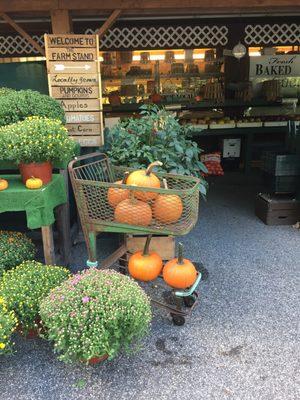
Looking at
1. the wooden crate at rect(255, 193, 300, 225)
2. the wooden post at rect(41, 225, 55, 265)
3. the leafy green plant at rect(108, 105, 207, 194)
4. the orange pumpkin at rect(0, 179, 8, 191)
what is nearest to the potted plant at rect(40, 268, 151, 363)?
the wooden post at rect(41, 225, 55, 265)

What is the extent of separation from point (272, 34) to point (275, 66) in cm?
81

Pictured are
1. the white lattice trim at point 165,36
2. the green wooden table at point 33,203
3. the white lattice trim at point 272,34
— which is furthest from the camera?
the white lattice trim at point 272,34

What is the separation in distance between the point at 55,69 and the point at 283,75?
6902mm

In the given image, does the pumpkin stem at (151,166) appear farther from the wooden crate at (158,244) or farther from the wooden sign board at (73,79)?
the wooden sign board at (73,79)

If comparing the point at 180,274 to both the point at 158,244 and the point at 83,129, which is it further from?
the point at 83,129

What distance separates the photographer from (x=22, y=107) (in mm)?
3672

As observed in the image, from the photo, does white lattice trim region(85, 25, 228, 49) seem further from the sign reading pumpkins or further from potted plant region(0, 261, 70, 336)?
potted plant region(0, 261, 70, 336)

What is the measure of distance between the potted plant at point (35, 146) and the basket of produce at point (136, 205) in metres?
0.45

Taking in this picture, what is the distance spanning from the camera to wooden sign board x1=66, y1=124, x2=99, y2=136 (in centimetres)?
496

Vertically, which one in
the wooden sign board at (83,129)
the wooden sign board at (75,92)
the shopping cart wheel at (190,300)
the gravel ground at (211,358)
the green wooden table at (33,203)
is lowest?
the gravel ground at (211,358)

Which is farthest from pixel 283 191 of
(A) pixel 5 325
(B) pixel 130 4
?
(A) pixel 5 325

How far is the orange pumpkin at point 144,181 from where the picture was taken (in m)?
2.77

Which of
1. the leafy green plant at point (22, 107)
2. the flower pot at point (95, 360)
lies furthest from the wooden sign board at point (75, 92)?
the flower pot at point (95, 360)

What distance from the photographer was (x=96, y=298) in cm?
244
